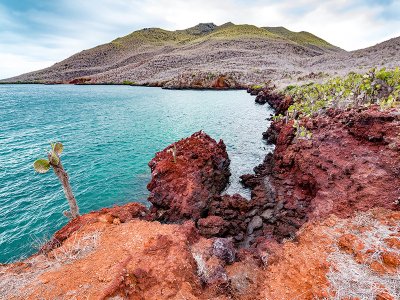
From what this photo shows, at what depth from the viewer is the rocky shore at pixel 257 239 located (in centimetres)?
705

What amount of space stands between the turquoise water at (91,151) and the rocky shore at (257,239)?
328 cm

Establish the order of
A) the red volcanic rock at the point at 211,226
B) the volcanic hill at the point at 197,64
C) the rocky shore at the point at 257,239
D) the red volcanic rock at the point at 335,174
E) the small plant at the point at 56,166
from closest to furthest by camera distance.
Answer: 1. the rocky shore at the point at 257,239
2. the red volcanic rock at the point at 335,174
3. the small plant at the point at 56,166
4. the red volcanic rock at the point at 211,226
5. the volcanic hill at the point at 197,64

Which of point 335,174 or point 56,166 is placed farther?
point 335,174

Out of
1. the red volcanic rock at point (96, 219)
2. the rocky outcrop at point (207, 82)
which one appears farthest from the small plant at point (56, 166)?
the rocky outcrop at point (207, 82)

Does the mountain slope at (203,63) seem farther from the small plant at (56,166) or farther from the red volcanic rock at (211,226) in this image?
the small plant at (56,166)

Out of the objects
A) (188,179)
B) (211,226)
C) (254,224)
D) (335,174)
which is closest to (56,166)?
(188,179)

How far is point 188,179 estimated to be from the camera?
15094mm

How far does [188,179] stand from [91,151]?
15.0 meters

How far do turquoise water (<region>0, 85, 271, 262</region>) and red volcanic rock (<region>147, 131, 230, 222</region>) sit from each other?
1.95 meters

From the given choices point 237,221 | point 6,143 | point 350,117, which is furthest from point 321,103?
point 6,143

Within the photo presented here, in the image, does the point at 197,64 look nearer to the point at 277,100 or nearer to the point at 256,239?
the point at 277,100

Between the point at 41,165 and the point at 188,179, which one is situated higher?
the point at 41,165

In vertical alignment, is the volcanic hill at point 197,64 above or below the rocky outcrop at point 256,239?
above

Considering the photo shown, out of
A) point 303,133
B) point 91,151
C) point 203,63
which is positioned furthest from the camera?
point 203,63
